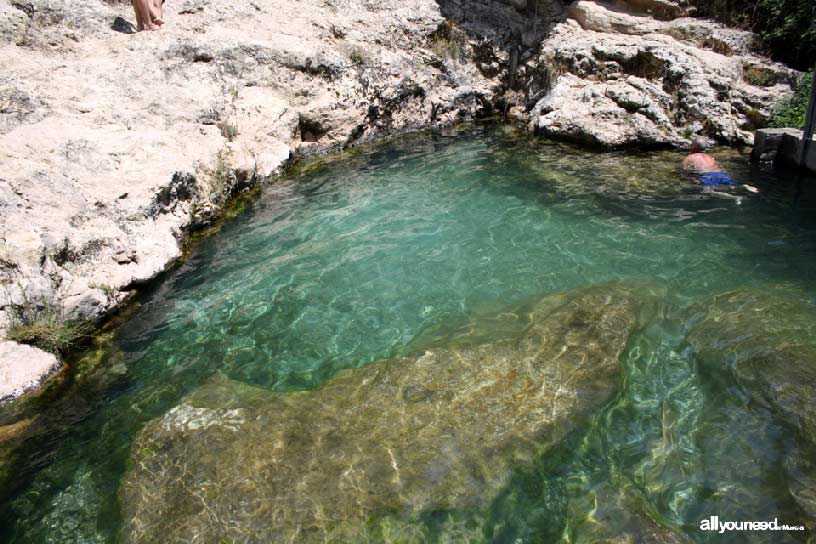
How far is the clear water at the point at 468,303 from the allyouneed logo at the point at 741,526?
0.05 m

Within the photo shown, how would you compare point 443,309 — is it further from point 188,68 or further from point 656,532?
point 188,68

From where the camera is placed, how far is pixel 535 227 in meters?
7.94

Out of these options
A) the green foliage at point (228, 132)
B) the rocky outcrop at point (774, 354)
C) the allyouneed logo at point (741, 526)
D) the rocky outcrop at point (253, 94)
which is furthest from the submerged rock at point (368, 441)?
the green foliage at point (228, 132)

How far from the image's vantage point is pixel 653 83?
12289mm

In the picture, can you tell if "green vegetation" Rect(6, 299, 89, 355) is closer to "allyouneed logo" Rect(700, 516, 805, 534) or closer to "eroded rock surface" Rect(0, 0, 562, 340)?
"eroded rock surface" Rect(0, 0, 562, 340)

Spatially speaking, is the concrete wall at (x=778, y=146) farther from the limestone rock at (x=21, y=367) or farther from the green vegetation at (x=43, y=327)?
the limestone rock at (x=21, y=367)

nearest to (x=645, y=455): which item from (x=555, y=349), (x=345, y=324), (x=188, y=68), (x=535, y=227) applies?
(x=555, y=349)

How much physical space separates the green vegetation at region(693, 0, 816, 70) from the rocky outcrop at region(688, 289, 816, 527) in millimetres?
9186

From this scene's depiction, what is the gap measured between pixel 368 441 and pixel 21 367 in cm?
355

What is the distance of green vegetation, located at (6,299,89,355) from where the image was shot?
5012 millimetres

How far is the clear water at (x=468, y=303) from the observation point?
3.63 m

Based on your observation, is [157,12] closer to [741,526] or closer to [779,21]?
[741,526]

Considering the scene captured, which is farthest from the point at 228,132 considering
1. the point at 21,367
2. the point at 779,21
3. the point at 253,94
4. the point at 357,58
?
the point at 779,21

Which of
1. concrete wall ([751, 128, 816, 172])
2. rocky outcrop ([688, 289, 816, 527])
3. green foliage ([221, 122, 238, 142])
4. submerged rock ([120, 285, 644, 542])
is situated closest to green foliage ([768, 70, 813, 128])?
concrete wall ([751, 128, 816, 172])
